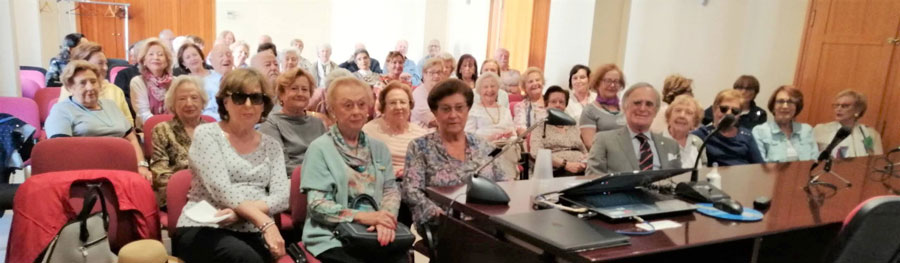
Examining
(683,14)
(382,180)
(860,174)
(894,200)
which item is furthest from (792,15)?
(382,180)

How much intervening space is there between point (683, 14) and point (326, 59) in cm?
428

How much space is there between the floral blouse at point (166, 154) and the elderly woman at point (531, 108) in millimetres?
2336

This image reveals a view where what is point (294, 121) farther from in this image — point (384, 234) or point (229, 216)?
point (384, 234)

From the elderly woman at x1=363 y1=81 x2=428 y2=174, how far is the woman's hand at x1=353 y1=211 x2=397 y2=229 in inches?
42.3

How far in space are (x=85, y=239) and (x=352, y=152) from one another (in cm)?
88

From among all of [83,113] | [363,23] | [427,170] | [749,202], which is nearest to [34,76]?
[83,113]

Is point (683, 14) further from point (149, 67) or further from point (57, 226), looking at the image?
point (57, 226)

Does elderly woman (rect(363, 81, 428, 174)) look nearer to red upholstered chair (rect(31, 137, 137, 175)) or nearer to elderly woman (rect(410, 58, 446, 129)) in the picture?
elderly woman (rect(410, 58, 446, 129))

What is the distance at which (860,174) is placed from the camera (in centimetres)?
287

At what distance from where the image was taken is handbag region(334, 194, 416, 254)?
1.98 metres

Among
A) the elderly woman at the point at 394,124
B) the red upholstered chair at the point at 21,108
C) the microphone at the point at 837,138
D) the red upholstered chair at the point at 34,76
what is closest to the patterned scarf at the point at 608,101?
the elderly woman at the point at 394,124

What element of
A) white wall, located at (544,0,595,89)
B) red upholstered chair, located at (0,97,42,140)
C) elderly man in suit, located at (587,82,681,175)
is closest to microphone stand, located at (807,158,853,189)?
elderly man in suit, located at (587,82,681,175)

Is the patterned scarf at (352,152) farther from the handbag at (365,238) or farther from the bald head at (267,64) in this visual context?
the bald head at (267,64)

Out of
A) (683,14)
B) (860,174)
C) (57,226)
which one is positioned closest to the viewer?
(57,226)
